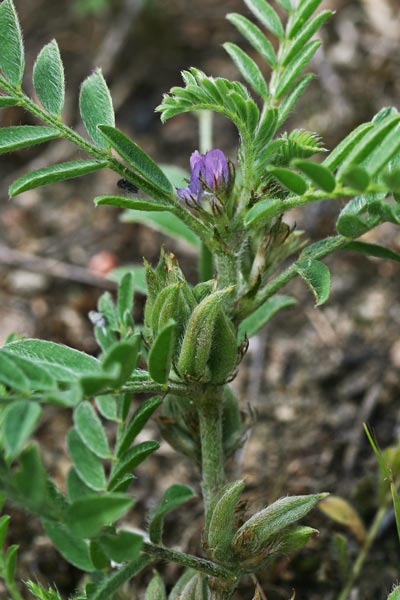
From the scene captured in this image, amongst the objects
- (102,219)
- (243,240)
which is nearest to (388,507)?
(243,240)

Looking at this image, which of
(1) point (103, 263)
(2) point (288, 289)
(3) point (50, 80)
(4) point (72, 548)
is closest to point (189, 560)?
(4) point (72, 548)

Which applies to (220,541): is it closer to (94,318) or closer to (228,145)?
(94,318)

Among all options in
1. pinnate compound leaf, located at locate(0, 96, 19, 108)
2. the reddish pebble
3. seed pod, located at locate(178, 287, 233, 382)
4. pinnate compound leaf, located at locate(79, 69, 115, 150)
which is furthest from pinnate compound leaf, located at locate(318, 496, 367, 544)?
the reddish pebble

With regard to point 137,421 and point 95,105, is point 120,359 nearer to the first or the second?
point 137,421

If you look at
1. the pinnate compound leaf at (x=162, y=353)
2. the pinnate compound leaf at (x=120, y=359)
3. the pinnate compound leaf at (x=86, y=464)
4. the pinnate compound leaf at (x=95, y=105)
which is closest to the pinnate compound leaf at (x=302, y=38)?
the pinnate compound leaf at (x=95, y=105)

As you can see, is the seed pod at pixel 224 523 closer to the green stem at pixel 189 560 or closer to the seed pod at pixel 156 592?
the green stem at pixel 189 560

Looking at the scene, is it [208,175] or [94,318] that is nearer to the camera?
[208,175]

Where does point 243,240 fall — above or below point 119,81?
below
